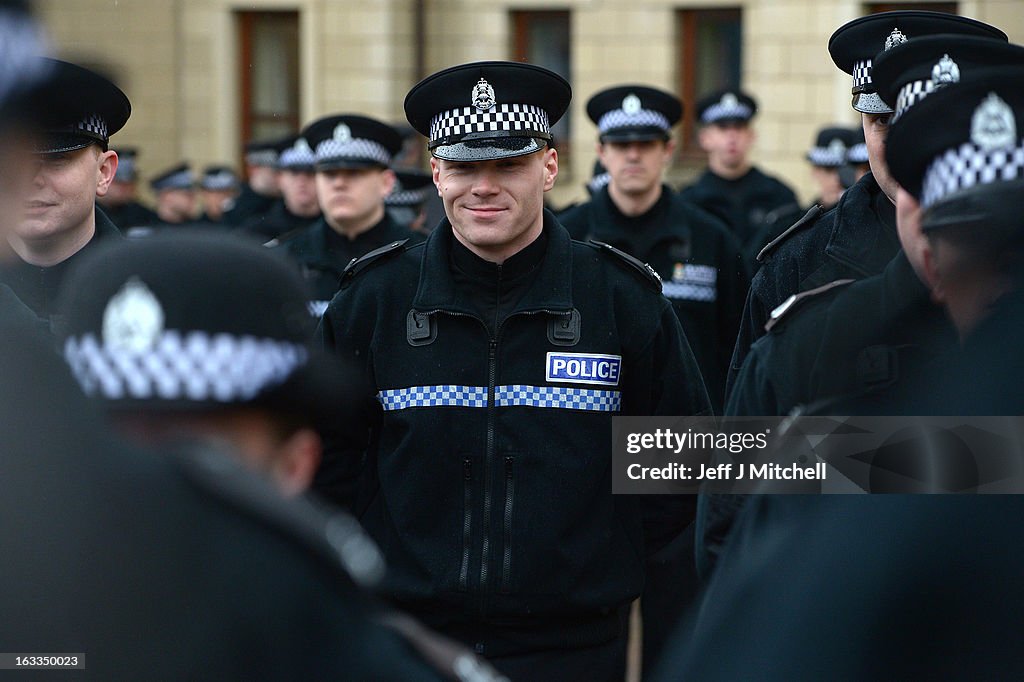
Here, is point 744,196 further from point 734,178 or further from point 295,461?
point 295,461

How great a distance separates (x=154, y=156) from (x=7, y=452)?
15.5 m

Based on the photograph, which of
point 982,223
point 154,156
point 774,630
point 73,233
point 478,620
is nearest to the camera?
point 774,630

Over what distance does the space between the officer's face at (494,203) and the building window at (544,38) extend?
12.6m

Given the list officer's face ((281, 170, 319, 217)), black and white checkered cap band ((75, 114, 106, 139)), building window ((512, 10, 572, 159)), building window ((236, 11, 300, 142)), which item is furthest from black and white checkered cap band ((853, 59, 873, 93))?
building window ((236, 11, 300, 142))

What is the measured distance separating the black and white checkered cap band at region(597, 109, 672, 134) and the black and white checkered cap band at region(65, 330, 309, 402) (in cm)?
577

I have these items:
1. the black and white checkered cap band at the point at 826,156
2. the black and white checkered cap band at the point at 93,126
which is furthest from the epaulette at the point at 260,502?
the black and white checkered cap band at the point at 826,156

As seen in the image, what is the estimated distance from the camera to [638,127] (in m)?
7.27

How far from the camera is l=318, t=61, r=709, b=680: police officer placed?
3457mm

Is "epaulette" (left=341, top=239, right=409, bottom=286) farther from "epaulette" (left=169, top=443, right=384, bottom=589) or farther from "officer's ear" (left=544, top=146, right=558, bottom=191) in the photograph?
"epaulette" (left=169, top=443, right=384, bottom=589)

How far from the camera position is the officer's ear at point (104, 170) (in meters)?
4.07

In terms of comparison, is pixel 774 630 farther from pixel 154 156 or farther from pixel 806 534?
pixel 154 156

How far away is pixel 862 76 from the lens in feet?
12.8

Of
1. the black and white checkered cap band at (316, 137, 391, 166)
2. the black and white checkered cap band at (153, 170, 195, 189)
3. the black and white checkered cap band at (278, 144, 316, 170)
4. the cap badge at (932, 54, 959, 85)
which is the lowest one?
the cap badge at (932, 54, 959, 85)

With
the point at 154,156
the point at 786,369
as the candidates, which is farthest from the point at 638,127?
the point at 154,156
